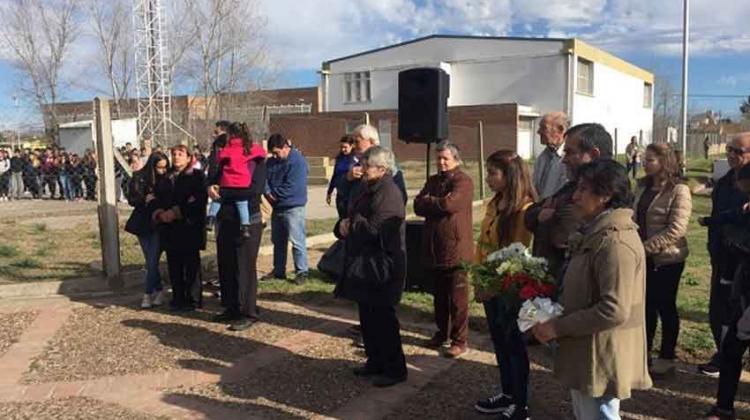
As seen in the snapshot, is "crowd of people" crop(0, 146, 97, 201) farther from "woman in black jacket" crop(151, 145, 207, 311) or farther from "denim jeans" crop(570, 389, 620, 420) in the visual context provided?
"denim jeans" crop(570, 389, 620, 420)

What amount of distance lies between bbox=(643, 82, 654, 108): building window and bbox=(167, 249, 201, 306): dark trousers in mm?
57184

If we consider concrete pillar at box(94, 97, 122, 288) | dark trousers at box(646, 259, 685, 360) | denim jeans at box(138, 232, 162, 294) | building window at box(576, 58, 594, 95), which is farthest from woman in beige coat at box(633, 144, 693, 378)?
building window at box(576, 58, 594, 95)

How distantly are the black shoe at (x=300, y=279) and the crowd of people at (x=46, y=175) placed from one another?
1530 centimetres

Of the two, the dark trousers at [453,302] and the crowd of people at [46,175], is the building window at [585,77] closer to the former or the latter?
the crowd of people at [46,175]

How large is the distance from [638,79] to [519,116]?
22.6 metres

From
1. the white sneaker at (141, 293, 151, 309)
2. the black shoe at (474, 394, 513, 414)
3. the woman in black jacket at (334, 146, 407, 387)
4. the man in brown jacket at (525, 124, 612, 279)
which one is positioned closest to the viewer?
the man in brown jacket at (525, 124, 612, 279)

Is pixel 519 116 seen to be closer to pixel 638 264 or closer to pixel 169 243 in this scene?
pixel 169 243

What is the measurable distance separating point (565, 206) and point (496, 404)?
4.44ft

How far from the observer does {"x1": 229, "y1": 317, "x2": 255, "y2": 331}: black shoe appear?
21.0ft

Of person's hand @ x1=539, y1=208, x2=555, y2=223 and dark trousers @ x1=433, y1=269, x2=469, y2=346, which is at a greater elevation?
person's hand @ x1=539, y1=208, x2=555, y2=223

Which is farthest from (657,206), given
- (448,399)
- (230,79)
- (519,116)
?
(230,79)

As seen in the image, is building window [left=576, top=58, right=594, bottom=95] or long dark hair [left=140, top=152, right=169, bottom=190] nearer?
long dark hair [left=140, top=152, right=169, bottom=190]

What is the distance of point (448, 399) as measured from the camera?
15.7 ft

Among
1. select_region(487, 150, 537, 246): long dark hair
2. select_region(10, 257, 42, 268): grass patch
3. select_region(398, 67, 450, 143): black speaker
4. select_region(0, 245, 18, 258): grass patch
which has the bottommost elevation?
select_region(10, 257, 42, 268): grass patch
